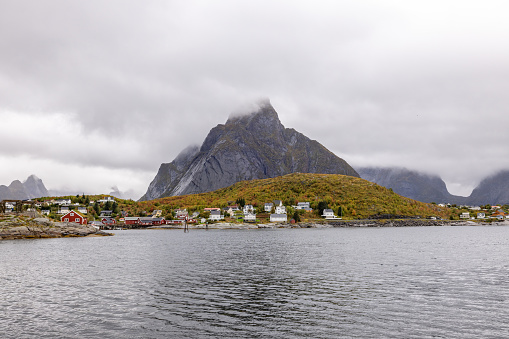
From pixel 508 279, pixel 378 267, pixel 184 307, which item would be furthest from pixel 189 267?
pixel 508 279

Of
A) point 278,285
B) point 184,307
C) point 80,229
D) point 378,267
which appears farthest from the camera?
point 80,229

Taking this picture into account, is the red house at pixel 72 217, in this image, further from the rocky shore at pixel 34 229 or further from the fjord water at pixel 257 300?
the fjord water at pixel 257 300

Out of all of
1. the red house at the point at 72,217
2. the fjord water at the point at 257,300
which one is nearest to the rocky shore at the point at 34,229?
the red house at the point at 72,217

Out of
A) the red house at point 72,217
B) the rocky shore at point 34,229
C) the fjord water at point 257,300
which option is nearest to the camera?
the fjord water at point 257,300

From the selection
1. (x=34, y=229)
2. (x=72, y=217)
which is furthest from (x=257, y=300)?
(x=72, y=217)

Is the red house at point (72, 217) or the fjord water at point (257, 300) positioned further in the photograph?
the red house at point (72, 217)

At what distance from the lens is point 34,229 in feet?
389

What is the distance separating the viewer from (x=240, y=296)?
32.2m

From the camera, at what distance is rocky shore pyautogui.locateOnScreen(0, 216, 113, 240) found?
112 m

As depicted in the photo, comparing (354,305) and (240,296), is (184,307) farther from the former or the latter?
(354,305)

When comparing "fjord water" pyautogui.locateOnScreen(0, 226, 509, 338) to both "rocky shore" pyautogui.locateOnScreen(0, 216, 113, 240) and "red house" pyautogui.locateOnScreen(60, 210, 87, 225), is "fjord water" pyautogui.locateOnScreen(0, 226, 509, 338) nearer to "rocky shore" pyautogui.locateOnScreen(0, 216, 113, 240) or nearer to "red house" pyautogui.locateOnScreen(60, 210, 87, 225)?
"rocky shore" pyautogui.locateOnScreen(0, 216, 113, 240)

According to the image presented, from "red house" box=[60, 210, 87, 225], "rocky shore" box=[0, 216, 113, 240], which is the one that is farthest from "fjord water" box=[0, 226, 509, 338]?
"red house" box=[60, 210, 87, 225]

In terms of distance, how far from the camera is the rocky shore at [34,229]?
367 feet

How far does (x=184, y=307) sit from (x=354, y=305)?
14.0m
